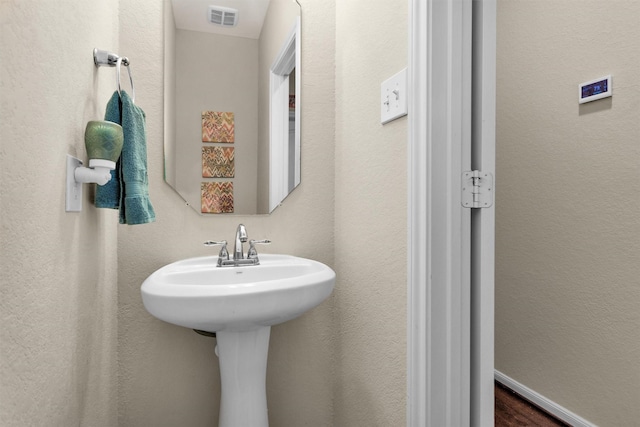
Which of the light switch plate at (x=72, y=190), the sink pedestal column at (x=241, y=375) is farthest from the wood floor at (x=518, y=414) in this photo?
the light switch plate at (x=72, y=190)

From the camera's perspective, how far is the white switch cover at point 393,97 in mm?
955

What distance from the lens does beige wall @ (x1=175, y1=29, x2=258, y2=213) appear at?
131cm

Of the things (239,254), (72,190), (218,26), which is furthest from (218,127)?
(72,190)

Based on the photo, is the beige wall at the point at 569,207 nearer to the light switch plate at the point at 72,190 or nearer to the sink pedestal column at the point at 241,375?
the sink pedestal column at the point at 241,375

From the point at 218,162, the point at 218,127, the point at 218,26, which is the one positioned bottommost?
the point at 218,162

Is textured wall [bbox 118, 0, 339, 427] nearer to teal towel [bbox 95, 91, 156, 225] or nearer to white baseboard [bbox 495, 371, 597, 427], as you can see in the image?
teal towel [bbox 95, 91, 156, 225]

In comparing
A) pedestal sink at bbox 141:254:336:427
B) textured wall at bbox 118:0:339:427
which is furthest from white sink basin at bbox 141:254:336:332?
textured wall at bbox 118:0:339:427

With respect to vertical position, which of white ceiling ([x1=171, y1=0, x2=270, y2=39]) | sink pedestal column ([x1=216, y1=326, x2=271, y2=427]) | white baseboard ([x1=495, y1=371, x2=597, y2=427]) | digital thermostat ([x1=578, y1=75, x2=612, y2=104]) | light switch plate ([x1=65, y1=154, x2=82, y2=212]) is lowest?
white baseboard ([x1=495, y1=371, x2=597, y2=427])

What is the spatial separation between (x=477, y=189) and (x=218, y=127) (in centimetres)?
92

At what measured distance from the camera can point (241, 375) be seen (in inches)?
44.2

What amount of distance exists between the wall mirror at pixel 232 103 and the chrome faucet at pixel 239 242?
0.13 m

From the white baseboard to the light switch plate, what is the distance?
192 cm

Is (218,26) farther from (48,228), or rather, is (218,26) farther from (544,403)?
(544,403)

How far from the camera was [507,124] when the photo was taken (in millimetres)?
1857
